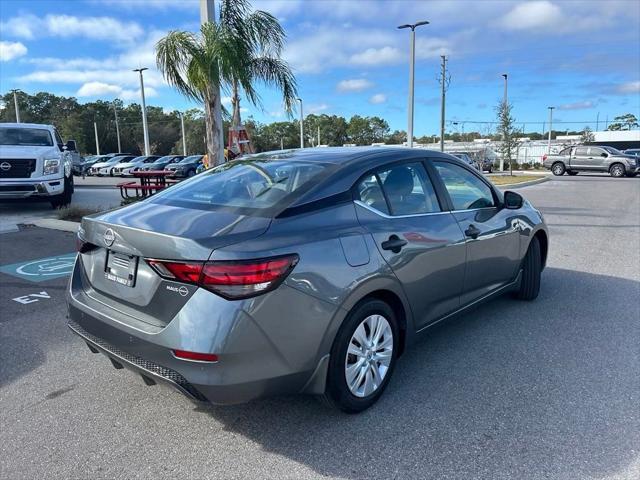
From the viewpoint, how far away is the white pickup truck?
10.8m

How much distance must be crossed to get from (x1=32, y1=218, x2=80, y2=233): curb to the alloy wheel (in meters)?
7.45

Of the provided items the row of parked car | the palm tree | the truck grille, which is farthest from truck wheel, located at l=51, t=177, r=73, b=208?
the row of parked car

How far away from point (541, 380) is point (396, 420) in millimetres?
1203

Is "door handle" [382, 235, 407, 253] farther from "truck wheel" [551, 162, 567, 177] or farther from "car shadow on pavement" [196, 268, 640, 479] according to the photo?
"truck wheel" [551, 162, 567, 177]

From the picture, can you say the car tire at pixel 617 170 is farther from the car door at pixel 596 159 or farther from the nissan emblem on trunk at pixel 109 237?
the nissan emblem on trunk at pixel 109 237

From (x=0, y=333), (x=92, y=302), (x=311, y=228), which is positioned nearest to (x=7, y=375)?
(x=0, y=333)

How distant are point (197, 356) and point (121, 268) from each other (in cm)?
79

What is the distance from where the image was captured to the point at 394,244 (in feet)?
10.5

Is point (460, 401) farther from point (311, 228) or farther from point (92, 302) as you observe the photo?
point (92, 302)

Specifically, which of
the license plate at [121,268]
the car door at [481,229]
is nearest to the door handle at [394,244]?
the car door at [481,229]

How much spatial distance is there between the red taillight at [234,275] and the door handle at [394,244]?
863 millimetres

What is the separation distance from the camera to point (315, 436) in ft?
9.52

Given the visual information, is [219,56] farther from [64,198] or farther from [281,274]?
[281,274]

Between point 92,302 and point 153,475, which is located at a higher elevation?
Result: point 92,302
